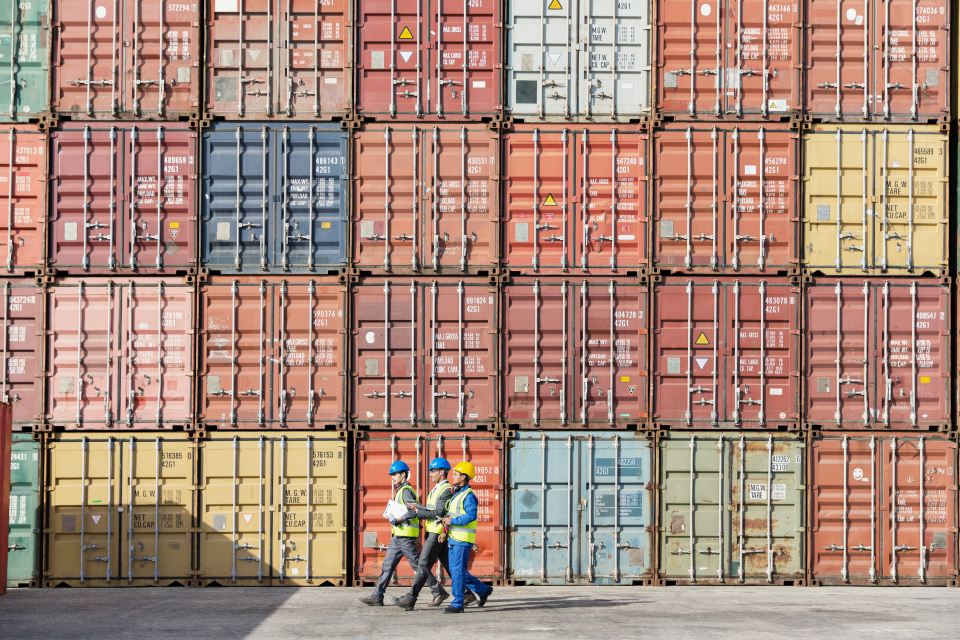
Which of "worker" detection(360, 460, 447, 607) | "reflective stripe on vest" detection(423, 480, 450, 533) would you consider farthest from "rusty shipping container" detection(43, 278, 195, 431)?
"reflective stripe on vest" detection(423, 480, 450, 533)

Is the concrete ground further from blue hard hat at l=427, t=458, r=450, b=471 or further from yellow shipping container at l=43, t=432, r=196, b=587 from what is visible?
blue hard hat at l=427, t=458, r=450, b=471

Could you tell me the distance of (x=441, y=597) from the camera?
40.1 feet

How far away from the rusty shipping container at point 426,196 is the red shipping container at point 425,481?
7.61 feet

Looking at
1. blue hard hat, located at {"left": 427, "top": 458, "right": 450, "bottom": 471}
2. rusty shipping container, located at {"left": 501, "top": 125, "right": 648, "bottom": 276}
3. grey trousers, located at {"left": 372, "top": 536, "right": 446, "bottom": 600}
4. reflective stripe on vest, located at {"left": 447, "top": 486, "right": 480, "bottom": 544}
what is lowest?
grey trousers, located at {"left": 372, "top": 536, "right": 446, "bottom": 600}

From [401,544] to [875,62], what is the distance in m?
9.25

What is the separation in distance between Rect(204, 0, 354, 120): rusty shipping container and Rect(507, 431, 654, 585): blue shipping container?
542 cm

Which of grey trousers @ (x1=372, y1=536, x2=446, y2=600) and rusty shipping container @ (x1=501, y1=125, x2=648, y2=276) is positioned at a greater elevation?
rusty shipping container @ (x1=501, y1=125, x2=648, y2=276)

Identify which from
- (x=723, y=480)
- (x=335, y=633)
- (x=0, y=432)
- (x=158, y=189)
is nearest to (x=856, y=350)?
(x=723, y=480)

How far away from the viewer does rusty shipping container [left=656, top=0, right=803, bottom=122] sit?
47.5 ft

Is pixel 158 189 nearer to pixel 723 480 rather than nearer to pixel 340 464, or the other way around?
pixel 340 464

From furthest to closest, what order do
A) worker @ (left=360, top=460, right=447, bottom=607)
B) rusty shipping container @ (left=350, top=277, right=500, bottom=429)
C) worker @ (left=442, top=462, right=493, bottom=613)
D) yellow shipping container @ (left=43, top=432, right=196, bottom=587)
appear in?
rusty shipping container @ (left=350, top=277, right=500, bottom=429) < yellow shipping container @ (left=43, top=432, right=196, bottom=587) < worker @ (left=360, top=460, right=447, bottom=607) < worker @ (left=442, top=462, right=493, bottom=613)

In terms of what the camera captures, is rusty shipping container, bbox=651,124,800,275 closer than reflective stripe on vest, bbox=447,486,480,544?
No

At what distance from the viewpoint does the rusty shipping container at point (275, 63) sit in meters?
14.4

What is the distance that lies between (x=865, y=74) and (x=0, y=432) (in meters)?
Answer: 12.4
